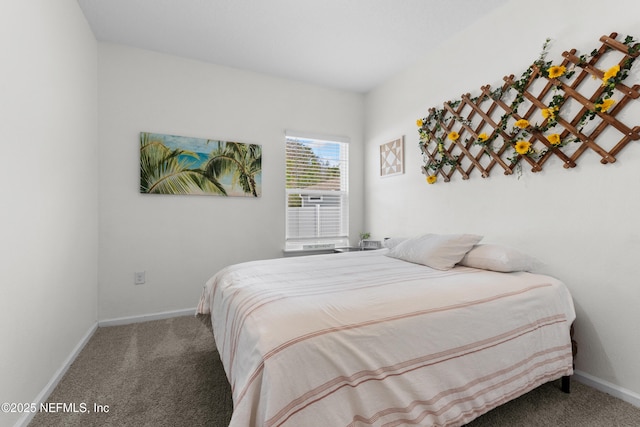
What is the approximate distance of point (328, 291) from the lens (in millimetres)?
1308

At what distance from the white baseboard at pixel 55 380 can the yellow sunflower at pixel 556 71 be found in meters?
3.29

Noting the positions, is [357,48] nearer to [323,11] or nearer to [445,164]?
[323,11]

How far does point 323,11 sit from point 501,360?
8.09ft

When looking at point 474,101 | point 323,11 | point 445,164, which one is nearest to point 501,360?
point 445,164

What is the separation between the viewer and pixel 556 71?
5.70 ft

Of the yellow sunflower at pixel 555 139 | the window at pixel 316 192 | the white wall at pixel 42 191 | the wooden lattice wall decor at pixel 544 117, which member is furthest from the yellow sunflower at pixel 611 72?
the white wall at pixel 42 191

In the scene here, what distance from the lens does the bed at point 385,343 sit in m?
0.90

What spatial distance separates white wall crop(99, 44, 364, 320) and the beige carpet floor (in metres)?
0.73

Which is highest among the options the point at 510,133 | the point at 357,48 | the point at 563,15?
the point at 357,48

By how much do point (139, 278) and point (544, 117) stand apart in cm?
339

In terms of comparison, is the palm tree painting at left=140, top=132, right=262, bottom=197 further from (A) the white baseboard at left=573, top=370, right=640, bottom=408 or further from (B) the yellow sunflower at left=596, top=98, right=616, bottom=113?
(A) the white baseboard at left=573, top=370, right=640, bottom=408

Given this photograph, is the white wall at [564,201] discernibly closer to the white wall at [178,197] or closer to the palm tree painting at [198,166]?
the white wall at [178,197]

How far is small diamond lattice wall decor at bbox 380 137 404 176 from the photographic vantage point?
3.04 metres

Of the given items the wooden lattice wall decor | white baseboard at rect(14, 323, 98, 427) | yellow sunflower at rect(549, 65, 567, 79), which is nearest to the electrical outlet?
white baseboard at rect(14, 323, 98, 427)
